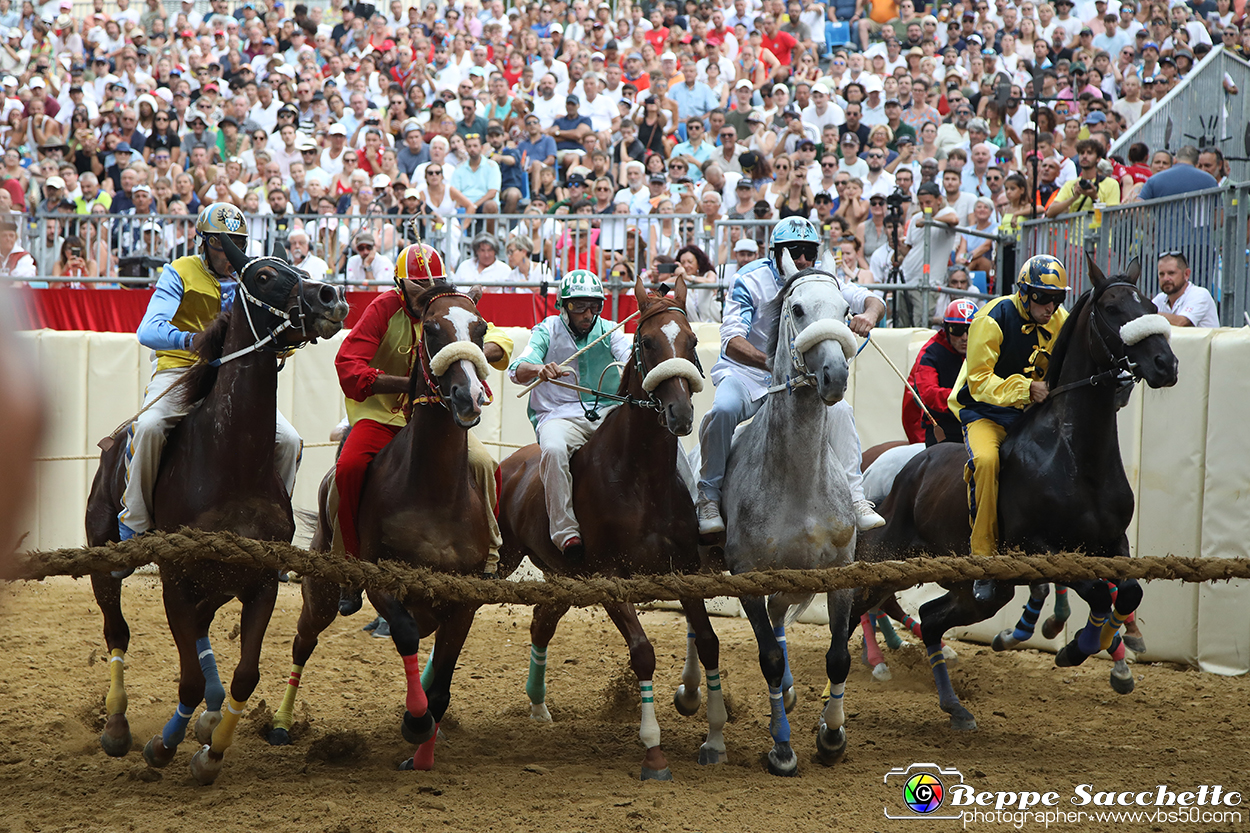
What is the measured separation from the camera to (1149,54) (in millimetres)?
15180

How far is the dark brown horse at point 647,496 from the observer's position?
20.2ft

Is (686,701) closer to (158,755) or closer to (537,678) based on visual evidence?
(537,678)

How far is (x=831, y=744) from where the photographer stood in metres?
6.22

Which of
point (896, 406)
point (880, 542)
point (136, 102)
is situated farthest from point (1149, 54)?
point (136, 102)

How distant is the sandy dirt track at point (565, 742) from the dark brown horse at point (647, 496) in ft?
1.79

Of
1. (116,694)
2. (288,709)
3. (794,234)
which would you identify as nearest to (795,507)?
(794,234)

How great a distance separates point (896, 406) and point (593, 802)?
17.7 feet

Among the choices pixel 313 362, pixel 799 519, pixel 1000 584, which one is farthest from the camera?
pixel 313 362

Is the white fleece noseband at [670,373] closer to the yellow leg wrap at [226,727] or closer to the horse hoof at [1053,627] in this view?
the yellow leg wrap at [226,727]

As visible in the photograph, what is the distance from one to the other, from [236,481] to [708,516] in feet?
8.21

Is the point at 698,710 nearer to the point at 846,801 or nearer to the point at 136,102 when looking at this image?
the point at 846,801

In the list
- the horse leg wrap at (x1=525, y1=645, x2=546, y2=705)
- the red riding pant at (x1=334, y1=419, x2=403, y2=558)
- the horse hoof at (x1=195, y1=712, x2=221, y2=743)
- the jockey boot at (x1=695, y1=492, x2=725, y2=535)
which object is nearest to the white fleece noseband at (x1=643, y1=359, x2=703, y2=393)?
the jockey boot at (x1=695, y1=492, x2=725, y2=535)

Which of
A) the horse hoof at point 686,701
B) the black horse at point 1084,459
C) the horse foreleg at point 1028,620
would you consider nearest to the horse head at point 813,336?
the black horse at point 1084,459

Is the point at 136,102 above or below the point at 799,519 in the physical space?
above
